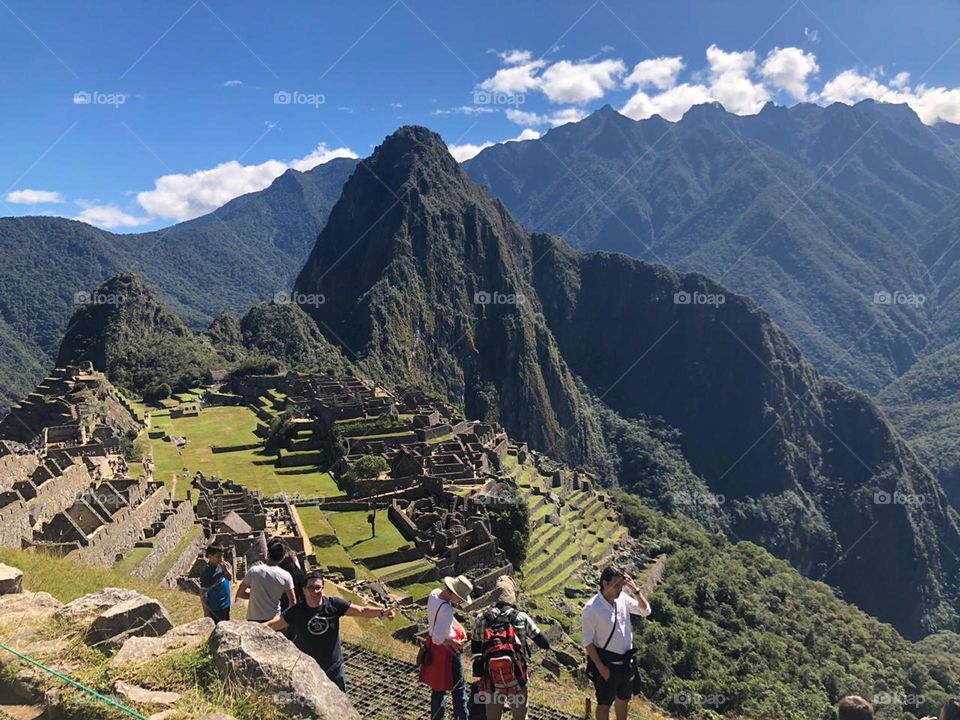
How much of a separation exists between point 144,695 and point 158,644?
2.73ft

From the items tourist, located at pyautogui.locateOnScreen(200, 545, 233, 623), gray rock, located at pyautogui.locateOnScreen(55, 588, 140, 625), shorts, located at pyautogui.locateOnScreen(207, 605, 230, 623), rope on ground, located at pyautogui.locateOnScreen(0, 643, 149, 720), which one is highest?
gray rock, located at pyautogui.locateOnScreen(55, 588, 140, 625)

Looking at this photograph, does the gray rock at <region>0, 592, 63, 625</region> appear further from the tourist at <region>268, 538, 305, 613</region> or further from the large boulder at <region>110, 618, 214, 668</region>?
the tourist at <region>268, 538, 305, 613</region>

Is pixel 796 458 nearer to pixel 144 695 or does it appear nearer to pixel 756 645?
pixel 756 645

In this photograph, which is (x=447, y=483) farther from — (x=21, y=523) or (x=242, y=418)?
(x=242, y=418)

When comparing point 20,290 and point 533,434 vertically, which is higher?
point 20,290

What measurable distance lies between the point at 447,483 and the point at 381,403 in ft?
55.3

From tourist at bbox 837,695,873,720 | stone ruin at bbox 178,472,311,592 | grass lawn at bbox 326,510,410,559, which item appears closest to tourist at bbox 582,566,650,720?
tourist at bbox 837,695,873,720

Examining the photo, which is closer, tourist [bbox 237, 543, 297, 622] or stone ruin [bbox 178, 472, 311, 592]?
tourist [bbox 237, 543, 297, 622]

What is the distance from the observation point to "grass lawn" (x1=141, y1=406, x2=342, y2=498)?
38.7 meters

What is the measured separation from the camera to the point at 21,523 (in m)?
18.0

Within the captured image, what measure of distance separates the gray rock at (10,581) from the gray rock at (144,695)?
3714mm

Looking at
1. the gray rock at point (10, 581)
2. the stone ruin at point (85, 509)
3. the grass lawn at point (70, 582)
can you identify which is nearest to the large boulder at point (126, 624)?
the gray rock at point (10, 581)

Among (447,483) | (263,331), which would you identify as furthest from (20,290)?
(447,483)

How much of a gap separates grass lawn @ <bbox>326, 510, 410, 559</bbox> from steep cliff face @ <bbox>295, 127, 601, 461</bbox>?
86679 millimetres
